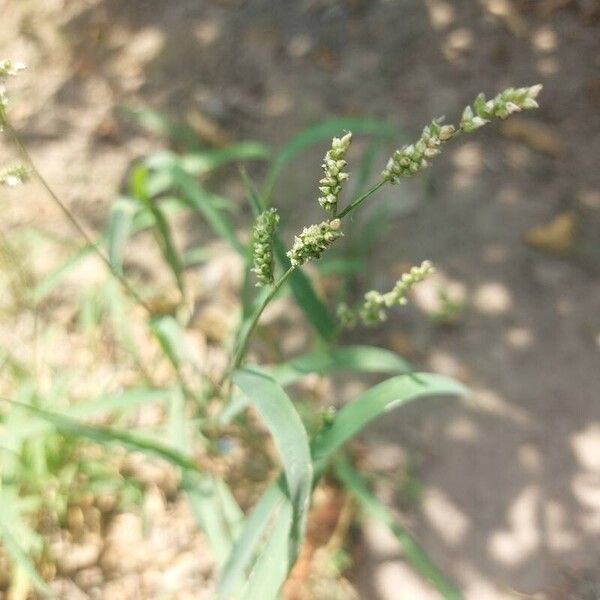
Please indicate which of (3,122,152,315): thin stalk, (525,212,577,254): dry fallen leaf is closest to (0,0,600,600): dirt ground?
(525,212,577,254): dry fallen leaf

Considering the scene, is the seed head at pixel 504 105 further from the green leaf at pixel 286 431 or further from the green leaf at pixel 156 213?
the green leaf at pixel 156 213

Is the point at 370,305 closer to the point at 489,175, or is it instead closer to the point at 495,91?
the point at 489,175

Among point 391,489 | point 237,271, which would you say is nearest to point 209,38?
point 237,271

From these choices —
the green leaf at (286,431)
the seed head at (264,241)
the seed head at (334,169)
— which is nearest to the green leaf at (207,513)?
the green leaf at (286,431)

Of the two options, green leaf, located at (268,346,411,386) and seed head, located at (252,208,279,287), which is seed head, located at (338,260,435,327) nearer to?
green leaf, located at (268,346,411,386)

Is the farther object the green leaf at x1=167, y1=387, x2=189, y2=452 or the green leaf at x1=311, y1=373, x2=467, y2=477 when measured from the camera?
the green leaf at x1=167, y1=387, x2=189, y2=452

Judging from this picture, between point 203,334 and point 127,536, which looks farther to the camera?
point 203,334

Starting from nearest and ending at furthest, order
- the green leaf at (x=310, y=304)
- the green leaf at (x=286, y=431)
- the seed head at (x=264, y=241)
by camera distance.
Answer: the seed head at (x=264, y=241) → the green leaf at (x=286, y=431) → the green leaf at (x=310, y=304)
